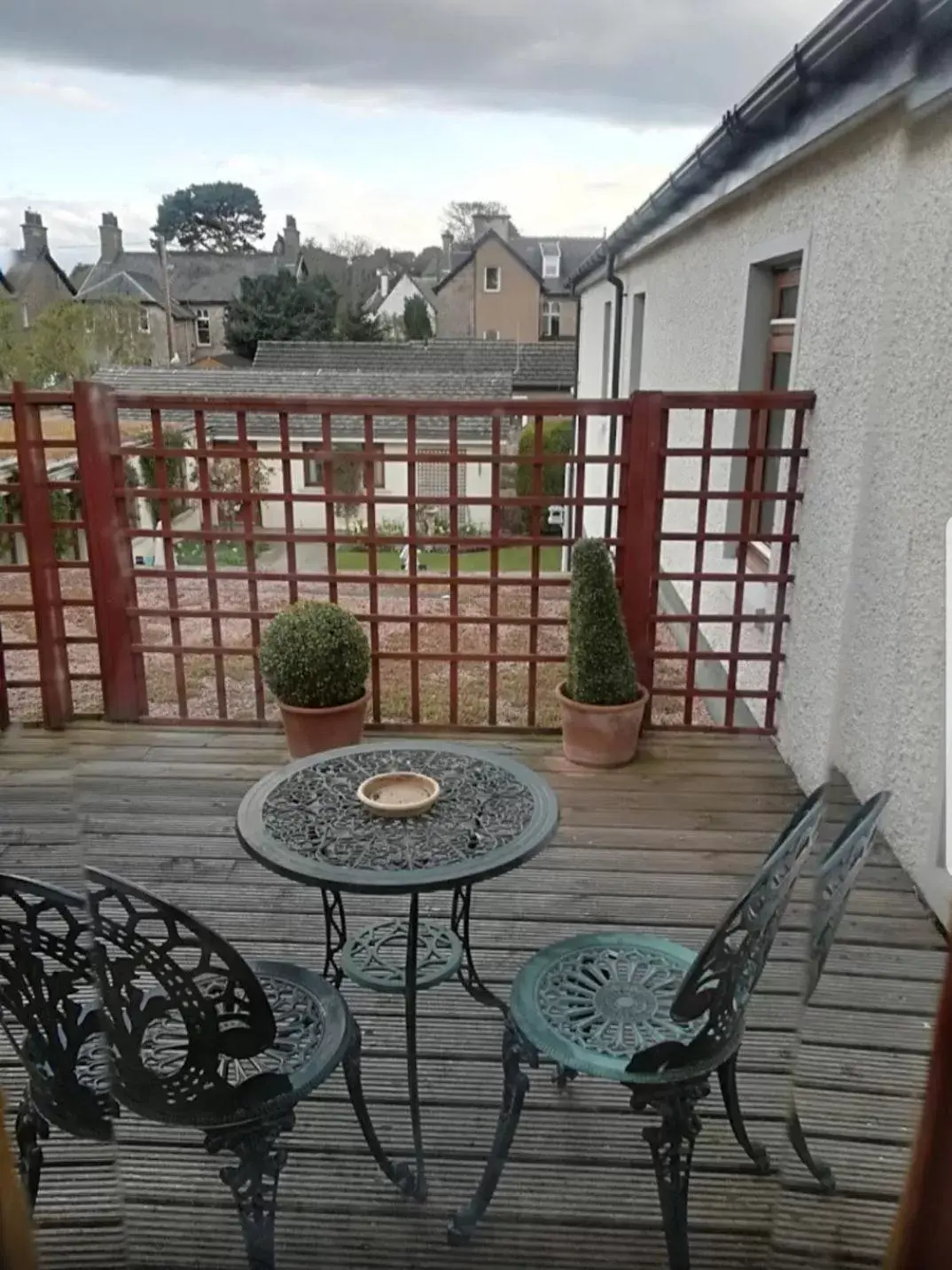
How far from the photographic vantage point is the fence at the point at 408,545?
84 cm

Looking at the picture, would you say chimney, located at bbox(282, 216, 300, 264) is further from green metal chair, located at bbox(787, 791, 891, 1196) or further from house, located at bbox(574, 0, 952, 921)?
green metal chair, located at bbox(787, 791, 891, 1196)

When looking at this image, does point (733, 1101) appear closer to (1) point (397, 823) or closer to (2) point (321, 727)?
(1) point (397, 823)

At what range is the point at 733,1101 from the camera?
865 millimetres

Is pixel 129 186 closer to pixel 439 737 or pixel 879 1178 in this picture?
pixel 879 1178

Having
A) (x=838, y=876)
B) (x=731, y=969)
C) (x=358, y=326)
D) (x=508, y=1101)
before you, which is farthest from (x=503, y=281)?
(x=508, y=1101)

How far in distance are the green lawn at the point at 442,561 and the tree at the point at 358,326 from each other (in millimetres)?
662

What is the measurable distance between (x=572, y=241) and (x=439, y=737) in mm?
878

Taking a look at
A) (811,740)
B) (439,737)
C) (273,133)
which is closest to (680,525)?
(439,737)

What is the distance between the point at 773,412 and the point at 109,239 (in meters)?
1.01

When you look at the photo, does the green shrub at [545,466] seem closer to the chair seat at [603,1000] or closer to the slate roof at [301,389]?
the slate roof at [301,389]

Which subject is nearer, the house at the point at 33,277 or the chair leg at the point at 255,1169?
the house at the point at 33,277

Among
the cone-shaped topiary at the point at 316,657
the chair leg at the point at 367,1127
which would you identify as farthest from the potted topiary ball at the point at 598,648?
the chair leg at the point at 367,1127

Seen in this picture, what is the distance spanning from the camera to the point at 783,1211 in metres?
0.52

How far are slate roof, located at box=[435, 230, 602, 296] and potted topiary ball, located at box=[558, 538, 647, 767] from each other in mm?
1118
